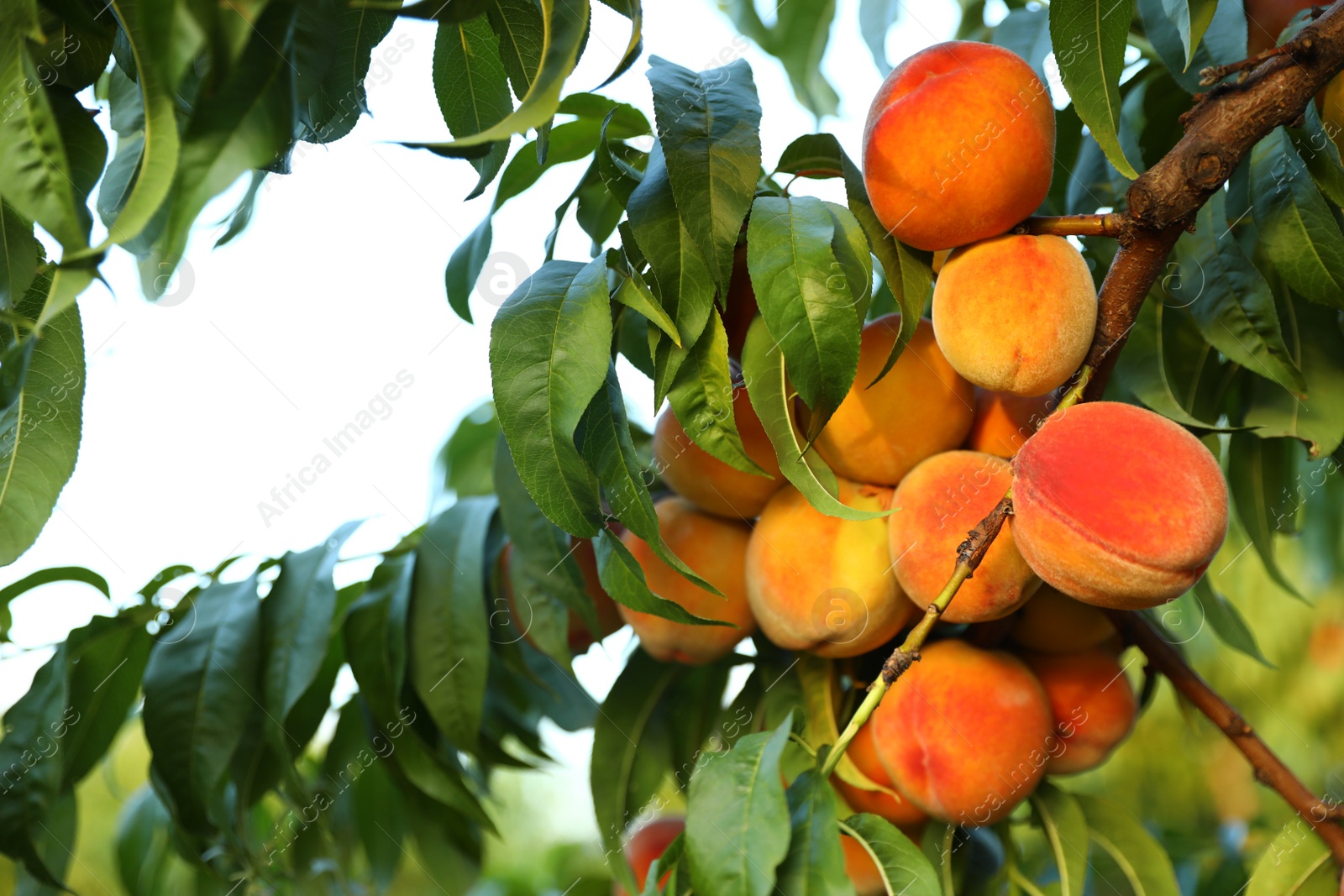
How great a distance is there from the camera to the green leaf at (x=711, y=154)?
0.50 m

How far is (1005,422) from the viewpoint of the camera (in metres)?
0.64

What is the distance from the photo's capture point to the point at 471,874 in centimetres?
86

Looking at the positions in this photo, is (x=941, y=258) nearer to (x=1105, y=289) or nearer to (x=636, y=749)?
(x=1105, y=289)

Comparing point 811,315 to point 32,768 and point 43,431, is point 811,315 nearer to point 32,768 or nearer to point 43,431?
point 43,431

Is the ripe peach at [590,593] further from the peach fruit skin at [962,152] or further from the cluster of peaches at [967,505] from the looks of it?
the peach fruit skin at [962,152]

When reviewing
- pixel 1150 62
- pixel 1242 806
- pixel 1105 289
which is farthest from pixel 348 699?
pixel 1242 806

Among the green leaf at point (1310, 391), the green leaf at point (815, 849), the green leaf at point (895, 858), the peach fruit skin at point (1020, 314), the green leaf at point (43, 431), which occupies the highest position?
the green leaf at point (43, 431)

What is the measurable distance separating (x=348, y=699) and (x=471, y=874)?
0.19 metres

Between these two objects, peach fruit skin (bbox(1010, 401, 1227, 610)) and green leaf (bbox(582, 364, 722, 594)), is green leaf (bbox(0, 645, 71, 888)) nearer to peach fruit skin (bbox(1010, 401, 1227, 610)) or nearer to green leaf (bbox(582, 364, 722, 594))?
green leaf (bbox(582, 364, 722, 594))

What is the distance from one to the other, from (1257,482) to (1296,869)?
0.27m

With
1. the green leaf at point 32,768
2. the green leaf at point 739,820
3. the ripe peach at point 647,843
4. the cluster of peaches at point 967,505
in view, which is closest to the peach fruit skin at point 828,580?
the cluster of peaches at point 967,505

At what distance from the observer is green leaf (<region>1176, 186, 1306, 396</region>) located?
0.58 m

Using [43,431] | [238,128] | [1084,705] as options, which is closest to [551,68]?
[238,128]

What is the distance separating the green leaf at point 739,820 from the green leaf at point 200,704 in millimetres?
386
